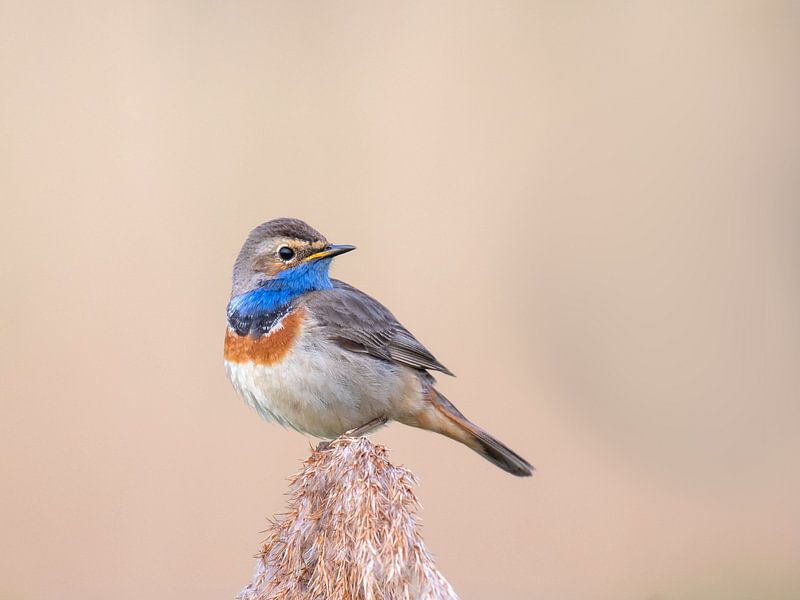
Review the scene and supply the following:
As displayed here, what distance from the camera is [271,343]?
4133mm

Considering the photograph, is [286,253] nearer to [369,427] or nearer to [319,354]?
[319,354]

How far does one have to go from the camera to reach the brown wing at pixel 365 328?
4.27 meters

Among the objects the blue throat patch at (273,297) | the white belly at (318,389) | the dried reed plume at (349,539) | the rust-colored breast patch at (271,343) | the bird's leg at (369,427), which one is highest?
the blue throat patch at (273,297)

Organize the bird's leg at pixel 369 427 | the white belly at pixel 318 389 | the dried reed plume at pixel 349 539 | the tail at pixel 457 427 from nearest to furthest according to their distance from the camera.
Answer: the dried reed plume at pixel 349 539 → the white belly at pixel 318 389 → the bird's leg at pixel 369 427 → the tail at pixel 457 427

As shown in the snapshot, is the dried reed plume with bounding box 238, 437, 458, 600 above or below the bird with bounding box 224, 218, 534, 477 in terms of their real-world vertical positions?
below

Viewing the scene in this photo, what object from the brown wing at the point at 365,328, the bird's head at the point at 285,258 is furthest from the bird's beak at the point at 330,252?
the brown wing at the point at 365,328

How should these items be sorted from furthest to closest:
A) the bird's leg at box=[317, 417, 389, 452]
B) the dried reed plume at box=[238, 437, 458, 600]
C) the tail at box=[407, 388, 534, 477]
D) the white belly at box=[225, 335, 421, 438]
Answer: the tail at box=[407, 388, 534, 477]
the bird's leg at box=[317, 417, 389, 452]
the white belly at box=[225, 335, 421, 438]
the dried reed plume at box=[238, 437, 458, 600]

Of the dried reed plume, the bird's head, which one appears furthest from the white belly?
the dried reed plume

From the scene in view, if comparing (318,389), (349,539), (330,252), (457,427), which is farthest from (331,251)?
(349,539)

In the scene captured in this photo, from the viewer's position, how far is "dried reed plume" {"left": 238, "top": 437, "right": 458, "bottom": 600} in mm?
2234

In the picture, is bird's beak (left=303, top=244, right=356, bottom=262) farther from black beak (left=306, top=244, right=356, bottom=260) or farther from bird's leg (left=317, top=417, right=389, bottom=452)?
bird's leg (left=317, top=417, right=389, bottom=452)

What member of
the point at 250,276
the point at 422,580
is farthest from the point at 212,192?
the point at 422,580

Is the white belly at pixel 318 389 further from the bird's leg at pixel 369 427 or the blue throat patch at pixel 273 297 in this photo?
the blue throat patch at pixel 273 297

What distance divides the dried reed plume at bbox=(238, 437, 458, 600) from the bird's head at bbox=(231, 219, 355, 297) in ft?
5.55
